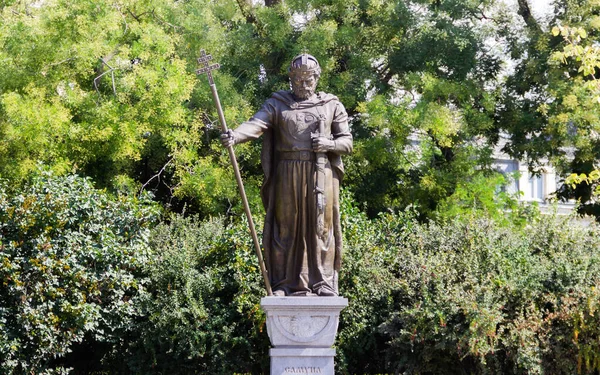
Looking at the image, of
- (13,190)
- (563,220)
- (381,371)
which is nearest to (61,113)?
(13,190)

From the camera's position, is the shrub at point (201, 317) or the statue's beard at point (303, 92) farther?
the shrub at point (201, 317)

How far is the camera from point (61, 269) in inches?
438

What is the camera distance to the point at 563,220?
1302 centimetres

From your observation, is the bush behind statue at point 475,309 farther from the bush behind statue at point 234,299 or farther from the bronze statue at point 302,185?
the bronze statue at point 302,185

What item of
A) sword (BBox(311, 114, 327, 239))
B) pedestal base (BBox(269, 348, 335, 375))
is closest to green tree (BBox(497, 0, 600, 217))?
sword (BBox(311, 114, 327, 239))

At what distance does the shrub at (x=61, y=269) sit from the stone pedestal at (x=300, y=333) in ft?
13.3

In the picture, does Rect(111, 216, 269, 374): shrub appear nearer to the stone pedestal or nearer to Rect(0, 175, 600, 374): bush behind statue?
Rect(0, 175, 600, 374): bush behind statue

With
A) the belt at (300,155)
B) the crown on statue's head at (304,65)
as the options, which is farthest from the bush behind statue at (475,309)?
the crown on statue's head at (304,65)

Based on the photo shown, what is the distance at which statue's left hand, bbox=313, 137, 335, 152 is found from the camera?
7840 mm

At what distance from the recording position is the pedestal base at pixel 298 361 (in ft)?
25.0

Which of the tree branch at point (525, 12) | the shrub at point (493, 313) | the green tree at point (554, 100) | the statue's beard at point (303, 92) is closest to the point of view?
the statue's beard at point (303, 92)

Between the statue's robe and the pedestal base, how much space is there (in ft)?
1.65

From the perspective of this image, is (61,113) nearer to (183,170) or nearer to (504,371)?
(183,170)

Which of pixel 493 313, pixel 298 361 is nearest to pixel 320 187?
pixel 298 361
